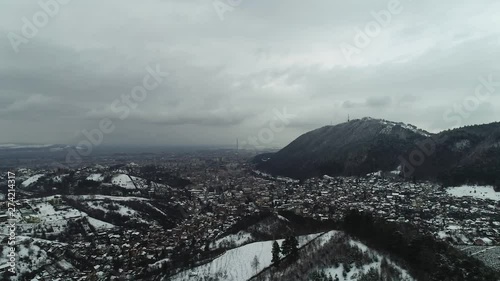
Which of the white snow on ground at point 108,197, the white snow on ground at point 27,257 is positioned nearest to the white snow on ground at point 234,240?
the white snow on ground at point 27,257

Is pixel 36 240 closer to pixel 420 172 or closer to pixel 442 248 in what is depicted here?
pixel 442 248

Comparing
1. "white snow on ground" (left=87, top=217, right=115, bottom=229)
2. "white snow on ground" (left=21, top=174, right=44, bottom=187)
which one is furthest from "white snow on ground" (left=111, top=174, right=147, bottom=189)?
"white snow on ground" (left=87, top=217, right=115, bottom=229)

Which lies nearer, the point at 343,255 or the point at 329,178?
the point at 343,255

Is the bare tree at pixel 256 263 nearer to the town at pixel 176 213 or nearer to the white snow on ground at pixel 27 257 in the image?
the town at pixel 176 213

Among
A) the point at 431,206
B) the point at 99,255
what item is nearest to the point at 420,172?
the point at 431,206

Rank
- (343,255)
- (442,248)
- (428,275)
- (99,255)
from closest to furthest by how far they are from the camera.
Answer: (428,275) → (343,255) → (442,248) → (99,255)

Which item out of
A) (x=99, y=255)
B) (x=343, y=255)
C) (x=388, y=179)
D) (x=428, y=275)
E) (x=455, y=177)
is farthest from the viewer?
(x=388, y=179)
